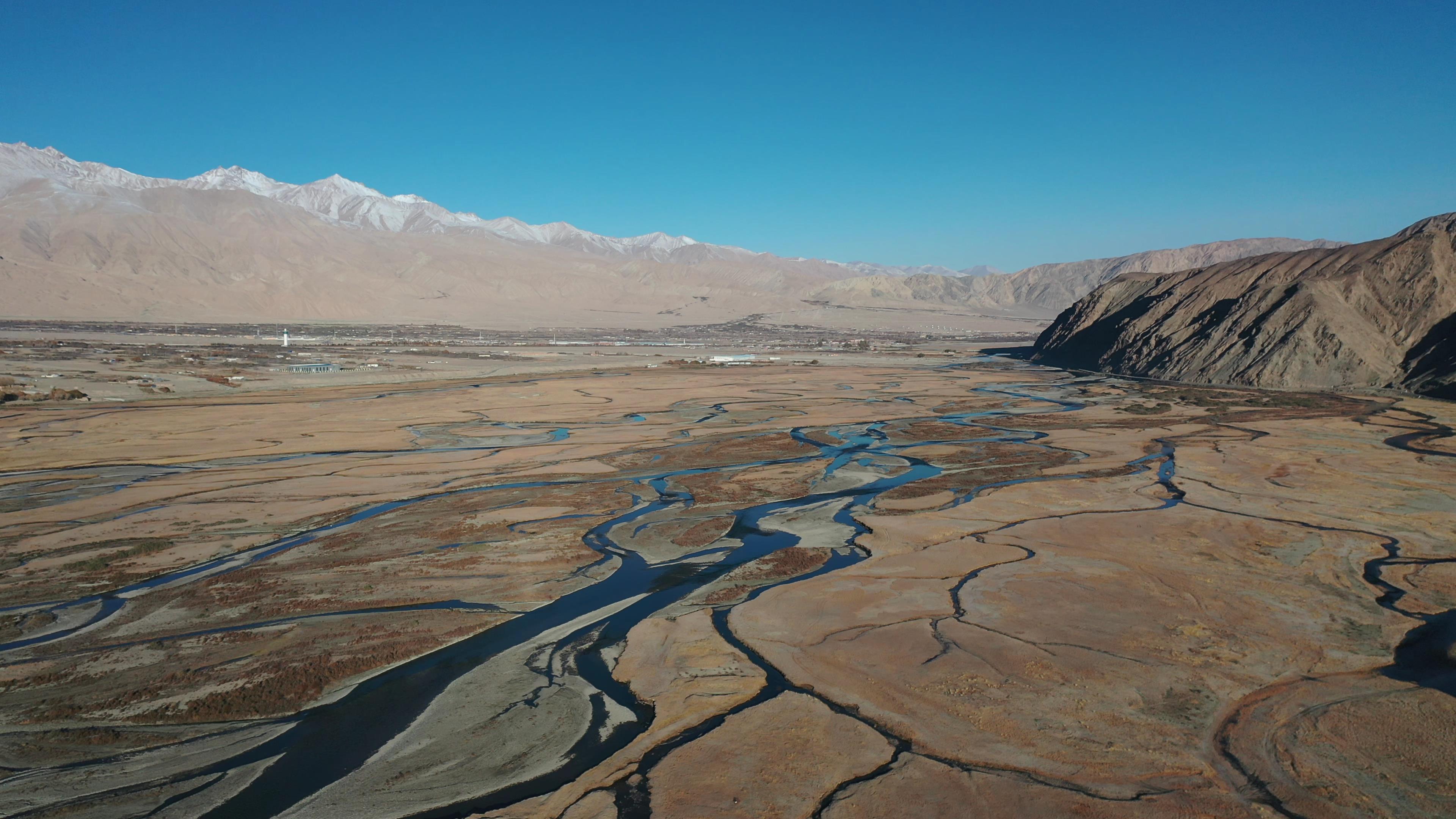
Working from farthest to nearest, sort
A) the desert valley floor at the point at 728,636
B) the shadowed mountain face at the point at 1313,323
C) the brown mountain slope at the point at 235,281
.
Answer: the brown mountain slope at the point at 235,281 → the shadowed mountain face at the point at 1313,323 → the desert valley floor at the point at 728,636

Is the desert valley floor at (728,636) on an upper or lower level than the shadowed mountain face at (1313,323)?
lower

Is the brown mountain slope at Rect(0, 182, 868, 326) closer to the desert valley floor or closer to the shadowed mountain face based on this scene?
the shadowed mountain face

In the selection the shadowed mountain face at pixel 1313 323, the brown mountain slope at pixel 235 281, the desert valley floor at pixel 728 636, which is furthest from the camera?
the brown mountain slope at pixel 235 281

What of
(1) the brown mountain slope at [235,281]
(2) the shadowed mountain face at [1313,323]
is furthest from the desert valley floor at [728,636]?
(1) the brown mountain slope at [235,281]

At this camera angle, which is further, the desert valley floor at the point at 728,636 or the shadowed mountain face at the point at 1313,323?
the shadowed mountain face at the point at 1313,323

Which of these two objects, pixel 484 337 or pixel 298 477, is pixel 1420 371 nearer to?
pixel 298 477

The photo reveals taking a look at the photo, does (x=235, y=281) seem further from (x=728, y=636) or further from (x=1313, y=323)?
(x=728, y=636)

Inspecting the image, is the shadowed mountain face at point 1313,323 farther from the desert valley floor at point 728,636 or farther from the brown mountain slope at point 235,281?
the brown mountain slope at point 235,281
